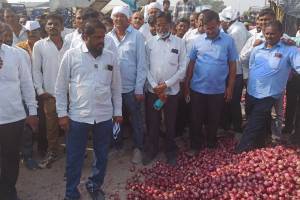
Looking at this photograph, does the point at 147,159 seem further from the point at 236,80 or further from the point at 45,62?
the point at 236,80

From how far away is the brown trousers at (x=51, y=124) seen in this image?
5.31 metres

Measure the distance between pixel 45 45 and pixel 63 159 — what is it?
176 cm

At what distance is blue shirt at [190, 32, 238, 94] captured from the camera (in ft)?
17.8

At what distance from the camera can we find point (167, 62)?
17.3 ft

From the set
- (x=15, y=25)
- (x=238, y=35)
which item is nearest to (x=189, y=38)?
(x=238, y=35)

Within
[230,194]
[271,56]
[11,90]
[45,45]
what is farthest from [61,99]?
[271,56]

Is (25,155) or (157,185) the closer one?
(157,185)

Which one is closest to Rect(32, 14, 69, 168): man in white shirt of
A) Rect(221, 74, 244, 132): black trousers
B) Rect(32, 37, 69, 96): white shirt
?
Rect(32, 37, 69, 96): white shirt

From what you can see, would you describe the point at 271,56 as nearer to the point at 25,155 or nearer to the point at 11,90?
the point at 11,90

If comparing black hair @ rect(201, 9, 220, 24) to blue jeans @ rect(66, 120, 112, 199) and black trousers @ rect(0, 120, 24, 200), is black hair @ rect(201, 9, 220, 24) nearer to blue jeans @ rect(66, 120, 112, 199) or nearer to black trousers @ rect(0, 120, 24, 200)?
blue jeans @ rect(66, 120, 112, 199)

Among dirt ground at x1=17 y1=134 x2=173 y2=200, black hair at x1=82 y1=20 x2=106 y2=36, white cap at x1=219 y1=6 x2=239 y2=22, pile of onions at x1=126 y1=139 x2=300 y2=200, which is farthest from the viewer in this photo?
white cap at x1=219 y1=6 x2=239 y2=22

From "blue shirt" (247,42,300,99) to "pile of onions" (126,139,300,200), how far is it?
87 cm

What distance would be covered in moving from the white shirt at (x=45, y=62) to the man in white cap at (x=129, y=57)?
84cm

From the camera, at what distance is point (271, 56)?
5.20 meters
